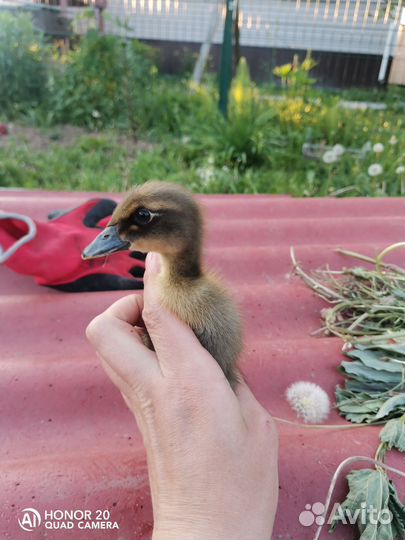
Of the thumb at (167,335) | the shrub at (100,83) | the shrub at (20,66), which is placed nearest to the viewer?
the thumb at (167,335)

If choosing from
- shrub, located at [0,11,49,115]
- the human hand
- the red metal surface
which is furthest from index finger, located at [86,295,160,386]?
shrub, located at [0,11,49,115]

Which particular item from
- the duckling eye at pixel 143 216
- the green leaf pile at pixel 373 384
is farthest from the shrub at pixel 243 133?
the duckling eye at pixel 143 216

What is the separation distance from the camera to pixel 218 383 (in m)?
0.85

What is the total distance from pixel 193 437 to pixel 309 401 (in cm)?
44

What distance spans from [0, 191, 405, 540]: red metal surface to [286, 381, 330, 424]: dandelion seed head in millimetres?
29

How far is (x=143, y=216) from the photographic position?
1.03 metres

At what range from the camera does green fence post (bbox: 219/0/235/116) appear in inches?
171

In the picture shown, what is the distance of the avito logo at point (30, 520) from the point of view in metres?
0.87

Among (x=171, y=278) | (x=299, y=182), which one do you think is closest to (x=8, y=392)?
(x=171, y=278)

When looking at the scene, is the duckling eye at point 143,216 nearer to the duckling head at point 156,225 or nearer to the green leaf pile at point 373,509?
the duckling head at point 156,225

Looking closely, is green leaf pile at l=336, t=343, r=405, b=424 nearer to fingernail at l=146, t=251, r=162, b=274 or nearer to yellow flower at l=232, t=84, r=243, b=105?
fingernail at l=146, t=251, r=162, b=274

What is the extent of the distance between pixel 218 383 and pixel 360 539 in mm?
386

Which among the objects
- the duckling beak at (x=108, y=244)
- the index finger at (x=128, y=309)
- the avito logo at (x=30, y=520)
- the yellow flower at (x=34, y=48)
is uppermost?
the duckling beak at (x=108, y=244)

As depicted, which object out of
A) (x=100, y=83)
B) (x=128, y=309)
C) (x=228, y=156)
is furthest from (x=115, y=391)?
(x=100, y=83)
